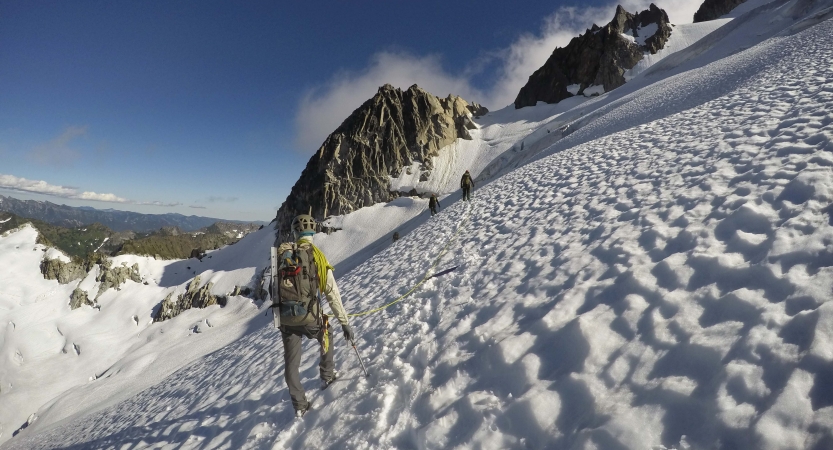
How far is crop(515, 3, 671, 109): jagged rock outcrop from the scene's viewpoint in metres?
72.6

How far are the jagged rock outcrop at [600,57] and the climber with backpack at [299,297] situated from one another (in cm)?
8655

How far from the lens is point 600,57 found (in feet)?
249

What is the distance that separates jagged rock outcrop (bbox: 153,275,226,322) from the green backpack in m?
53.0

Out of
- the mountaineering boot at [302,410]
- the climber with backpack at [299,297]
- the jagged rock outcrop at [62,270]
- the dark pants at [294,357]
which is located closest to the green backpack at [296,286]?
the climber with backpack at [299,297]

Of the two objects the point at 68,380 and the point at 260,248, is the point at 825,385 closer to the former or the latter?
the point at 260,248

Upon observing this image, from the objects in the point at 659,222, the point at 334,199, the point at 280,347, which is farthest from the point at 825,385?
the point at 334,199

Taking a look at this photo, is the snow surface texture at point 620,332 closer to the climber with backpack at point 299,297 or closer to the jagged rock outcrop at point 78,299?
the climber with backpack at point 299,297

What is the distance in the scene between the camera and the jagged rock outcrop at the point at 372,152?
196ft

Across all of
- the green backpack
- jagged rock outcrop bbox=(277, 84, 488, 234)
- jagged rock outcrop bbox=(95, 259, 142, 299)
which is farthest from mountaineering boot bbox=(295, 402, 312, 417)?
jagged rock outcrop bbox=(95, 259, 142, 299)

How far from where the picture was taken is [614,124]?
1894 centimetres

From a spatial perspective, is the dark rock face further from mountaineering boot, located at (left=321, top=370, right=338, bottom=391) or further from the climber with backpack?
mountaineering boot, located at (left=321, top=370, right=338, bottom=391)

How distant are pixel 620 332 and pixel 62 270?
94.7 m

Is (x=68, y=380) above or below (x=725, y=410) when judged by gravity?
below

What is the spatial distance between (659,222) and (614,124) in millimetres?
17033
